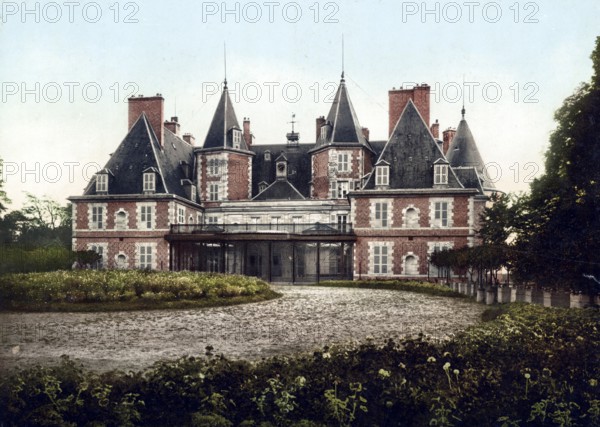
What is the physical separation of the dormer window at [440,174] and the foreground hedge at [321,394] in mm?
23161

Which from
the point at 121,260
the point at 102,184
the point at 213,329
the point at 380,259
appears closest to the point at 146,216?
the point at 121,260

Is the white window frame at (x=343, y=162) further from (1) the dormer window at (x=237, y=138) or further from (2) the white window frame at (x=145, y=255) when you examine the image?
(2) the white window frame at (x=145, y=255)

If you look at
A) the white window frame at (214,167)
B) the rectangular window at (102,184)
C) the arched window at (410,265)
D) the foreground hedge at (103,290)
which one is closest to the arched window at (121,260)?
the rectangular window at (102,184)

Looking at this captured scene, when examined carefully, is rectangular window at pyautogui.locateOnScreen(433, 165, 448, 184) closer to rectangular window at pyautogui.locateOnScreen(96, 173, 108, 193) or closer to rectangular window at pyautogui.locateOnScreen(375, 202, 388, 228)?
rectangular window at pyautogui.locateOnScreen(375, 202, 388, 228)

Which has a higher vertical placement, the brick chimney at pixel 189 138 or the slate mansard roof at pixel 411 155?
the brick chimney at pixel 189 138

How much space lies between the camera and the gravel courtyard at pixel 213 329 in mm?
8914

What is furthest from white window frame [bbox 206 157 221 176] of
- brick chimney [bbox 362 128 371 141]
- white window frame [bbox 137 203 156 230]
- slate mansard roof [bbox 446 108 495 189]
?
slate mansard roof [bbox 446 108 495 189]

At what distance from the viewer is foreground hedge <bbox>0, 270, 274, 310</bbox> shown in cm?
1438

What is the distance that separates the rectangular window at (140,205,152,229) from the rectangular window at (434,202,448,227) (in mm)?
16184

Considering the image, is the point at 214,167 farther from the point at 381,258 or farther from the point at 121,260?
the point at 381,258

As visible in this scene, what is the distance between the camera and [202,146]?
35844 mm

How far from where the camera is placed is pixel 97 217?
30078 millimetres

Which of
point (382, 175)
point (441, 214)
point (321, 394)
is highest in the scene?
point (382, 175)

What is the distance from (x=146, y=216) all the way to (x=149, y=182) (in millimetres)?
2001
